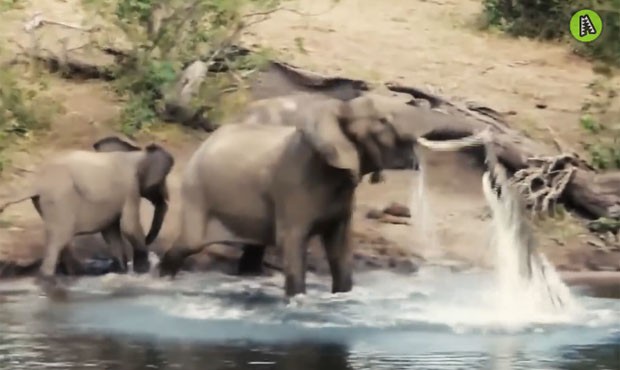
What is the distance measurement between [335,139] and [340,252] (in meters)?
1.11

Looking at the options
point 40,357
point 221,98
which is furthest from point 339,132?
point 221,98

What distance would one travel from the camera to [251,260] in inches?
473

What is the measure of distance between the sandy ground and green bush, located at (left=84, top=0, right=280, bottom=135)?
0.33 metres

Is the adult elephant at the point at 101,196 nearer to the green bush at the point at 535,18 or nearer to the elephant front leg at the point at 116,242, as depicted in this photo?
the elephant front leg at the point at 116,242

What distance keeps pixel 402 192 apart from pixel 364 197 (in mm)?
358

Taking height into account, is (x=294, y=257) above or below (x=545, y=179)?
below

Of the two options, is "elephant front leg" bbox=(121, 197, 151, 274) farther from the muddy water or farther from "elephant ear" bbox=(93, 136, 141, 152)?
"elephant ear" bbox=(93, 136, 141, 152)

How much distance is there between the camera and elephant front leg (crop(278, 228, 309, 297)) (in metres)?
10.2

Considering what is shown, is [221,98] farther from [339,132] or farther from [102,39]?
[339,132]

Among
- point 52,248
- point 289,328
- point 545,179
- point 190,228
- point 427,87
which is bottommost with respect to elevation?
point 289,328

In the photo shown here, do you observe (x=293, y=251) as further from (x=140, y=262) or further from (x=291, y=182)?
(x=140, y=262)

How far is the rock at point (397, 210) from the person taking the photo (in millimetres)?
13594

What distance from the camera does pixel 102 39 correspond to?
16.3 meters
